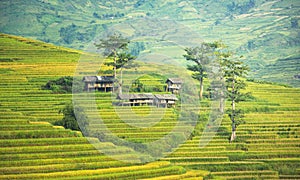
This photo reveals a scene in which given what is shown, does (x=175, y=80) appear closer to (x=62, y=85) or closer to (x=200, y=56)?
(x=200, y=56)

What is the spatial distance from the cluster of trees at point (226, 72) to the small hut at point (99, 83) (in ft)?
20.3

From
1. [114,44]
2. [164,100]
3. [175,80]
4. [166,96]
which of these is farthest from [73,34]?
[164,100]

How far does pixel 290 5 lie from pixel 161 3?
33.8m

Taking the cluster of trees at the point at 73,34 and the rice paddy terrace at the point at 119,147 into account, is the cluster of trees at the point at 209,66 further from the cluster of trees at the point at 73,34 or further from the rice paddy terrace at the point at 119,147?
the cluster of trees at the point at 73,34

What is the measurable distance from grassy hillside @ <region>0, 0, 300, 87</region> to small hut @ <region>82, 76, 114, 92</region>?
1229 inches

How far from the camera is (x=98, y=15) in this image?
119 meters

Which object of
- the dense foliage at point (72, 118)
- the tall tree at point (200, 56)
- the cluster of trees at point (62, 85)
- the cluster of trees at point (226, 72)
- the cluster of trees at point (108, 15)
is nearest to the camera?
the dense foliage at point (72, 118)

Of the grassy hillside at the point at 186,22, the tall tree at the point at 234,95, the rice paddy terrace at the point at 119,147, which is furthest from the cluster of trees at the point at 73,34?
the tall tree at the point at 234,95

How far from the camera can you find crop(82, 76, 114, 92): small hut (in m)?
37.1

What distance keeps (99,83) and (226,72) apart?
8.79 m

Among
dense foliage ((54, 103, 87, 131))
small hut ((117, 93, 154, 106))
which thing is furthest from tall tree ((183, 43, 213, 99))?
dense foliage ((54, 103, 87, 131))

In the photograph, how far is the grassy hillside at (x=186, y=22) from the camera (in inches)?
3356

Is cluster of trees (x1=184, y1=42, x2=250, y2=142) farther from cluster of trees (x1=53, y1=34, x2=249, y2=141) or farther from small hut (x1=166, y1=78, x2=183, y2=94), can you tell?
small hut (x1=166, y1=78, x2=183, y2=94)

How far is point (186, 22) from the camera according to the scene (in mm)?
114812
